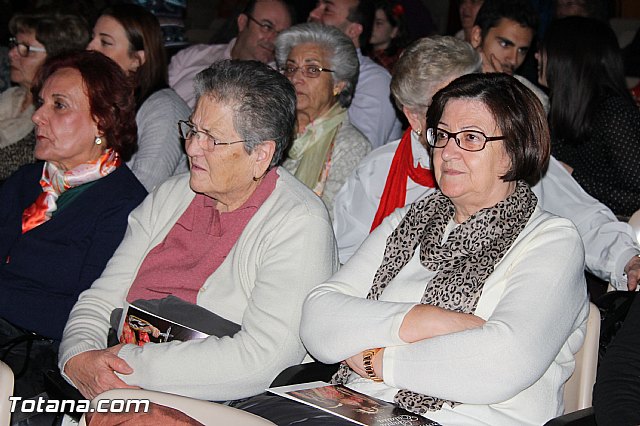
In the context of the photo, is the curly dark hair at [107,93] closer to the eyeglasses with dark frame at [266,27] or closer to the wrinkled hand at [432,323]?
the wrinkled hand at [432,323]

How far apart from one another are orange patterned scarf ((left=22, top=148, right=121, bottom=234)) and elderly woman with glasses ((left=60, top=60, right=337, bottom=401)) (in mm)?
324

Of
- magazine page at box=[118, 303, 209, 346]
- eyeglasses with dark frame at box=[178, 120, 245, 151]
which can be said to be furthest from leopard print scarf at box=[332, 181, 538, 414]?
eyeglasses with dark frame at box=[178, 120, 245, 151]

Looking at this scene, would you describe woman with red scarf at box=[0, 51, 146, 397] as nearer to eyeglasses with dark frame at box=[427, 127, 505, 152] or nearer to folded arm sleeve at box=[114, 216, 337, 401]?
folded arm sleeve at box=[114, 216, 337, 401]

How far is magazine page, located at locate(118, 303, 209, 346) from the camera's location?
262 centimetres

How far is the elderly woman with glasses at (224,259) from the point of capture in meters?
2.57

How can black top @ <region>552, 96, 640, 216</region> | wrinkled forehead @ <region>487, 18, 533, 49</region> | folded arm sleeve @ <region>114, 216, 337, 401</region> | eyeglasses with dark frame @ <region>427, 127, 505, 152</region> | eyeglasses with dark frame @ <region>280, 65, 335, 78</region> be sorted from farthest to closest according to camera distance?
wrinkled forehead @ <region>487, 18, 533, 49</region>
eyeglasses with dark frame @ <region>280, 65, 335, 78</region>
black top @ <region>552, 96, 640, 216</region>
folded arm sleeve @ <region>114, 216, 337, 401</region>
eyeglasses with dark frame @ <region>427, 127, 505, 152</region>

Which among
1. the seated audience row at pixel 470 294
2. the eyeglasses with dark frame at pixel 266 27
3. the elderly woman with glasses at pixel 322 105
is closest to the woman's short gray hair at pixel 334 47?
the elderly woman with glasses at pixel 322 105

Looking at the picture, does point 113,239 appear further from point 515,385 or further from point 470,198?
point 515,385

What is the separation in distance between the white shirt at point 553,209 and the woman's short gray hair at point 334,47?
0.54 m

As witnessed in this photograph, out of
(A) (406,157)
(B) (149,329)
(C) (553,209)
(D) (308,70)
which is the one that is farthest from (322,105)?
(B) (149,329)

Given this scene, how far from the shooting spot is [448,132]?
2.49 m

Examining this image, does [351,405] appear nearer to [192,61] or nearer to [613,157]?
[613,157]

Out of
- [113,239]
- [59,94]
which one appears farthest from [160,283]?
[59,94]

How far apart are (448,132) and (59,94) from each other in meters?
1.48
